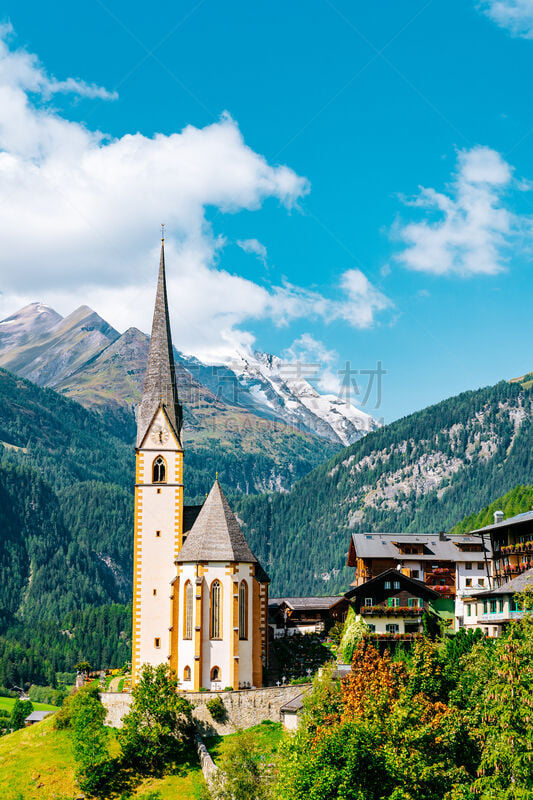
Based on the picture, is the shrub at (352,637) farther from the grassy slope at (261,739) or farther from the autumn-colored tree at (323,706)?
the autumn-colored tree at (323,706)

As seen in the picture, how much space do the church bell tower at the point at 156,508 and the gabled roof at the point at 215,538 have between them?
4173 mm

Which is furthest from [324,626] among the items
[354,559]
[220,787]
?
[220,787]

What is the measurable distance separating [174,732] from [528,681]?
38.4 meters

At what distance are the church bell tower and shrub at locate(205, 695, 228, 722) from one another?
39.0 ft

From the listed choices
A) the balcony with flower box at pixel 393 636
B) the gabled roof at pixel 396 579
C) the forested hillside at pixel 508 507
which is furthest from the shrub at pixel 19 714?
the forested hillside at pixel 508 507

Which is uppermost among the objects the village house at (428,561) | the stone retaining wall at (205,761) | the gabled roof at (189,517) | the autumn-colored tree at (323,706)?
the gabled roof at (189,517)

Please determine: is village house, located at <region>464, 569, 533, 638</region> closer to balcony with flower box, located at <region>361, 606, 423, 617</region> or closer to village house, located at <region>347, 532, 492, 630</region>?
balcony with flower box, located at <region>361, 606, 423, 617</region>

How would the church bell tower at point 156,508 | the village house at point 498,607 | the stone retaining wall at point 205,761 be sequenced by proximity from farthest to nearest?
the church bell tower at point 156,508
the village house at point 498,607
the stone retaining wall at point 205,761

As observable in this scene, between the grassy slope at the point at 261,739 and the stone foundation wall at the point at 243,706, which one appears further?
the stone foundation wall at the point at 243,706

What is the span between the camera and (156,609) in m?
87.4

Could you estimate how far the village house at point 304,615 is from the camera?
347 ft

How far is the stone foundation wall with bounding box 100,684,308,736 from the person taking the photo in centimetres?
7250

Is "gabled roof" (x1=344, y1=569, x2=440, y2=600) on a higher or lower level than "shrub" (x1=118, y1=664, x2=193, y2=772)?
higher

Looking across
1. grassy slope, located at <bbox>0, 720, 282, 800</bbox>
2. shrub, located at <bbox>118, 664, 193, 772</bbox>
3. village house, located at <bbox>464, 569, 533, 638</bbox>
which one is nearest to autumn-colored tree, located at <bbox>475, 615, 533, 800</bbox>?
grassy slope, located at <bbox>0, 720, 282, 800</bbox>
